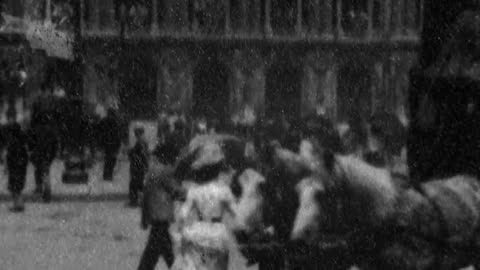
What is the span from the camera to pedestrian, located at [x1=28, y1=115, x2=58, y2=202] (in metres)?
16.7

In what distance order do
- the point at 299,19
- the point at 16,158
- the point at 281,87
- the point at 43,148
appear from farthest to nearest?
the point at 281,87, the point at 299,19, the point at 43,148, the point at 16,158

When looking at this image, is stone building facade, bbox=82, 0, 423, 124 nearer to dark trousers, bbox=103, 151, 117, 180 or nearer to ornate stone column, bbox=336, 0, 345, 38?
ornate stone column, bbox=336, 0, 345, 38

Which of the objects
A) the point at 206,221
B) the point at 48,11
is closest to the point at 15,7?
the point at 48,11

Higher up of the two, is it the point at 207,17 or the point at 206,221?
the point at 206,221

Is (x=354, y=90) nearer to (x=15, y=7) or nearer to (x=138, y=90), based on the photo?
(x=138, y=90)

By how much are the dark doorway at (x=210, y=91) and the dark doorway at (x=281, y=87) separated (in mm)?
1726

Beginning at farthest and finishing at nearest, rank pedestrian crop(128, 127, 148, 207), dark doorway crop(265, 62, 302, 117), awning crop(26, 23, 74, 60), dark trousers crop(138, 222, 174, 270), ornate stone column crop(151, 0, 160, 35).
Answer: dark doorway crop(265, 62, 302, 117) < ornate stone column crop(151, 0, 160, 35) < awning crop(26, 23, 74, 60) < pedestrian crop(128, 127, 148, 207) < dark trousers crop(138, 222, 174, 270)

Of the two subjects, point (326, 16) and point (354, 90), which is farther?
point (354, 90)

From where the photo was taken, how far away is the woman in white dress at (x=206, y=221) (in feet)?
22.7

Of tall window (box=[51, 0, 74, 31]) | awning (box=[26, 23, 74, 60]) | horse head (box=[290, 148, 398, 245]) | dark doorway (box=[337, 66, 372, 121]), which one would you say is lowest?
dark doorway (box=[337, 66, 372, 121])

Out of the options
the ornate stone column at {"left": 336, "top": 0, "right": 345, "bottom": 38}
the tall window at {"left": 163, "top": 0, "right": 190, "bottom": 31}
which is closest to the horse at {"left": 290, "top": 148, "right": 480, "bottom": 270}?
the tall window at {"left": 163, "top": 0, "right": 190, "bottom": 31}

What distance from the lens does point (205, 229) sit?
6.96m

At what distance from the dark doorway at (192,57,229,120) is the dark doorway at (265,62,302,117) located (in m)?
1.73

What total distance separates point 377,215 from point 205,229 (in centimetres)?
132
